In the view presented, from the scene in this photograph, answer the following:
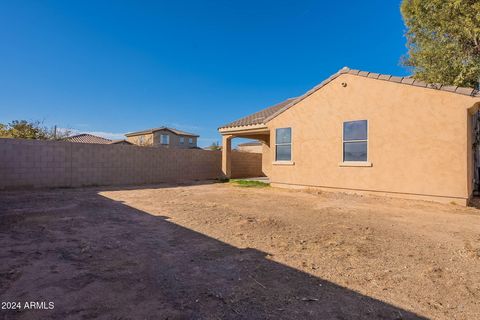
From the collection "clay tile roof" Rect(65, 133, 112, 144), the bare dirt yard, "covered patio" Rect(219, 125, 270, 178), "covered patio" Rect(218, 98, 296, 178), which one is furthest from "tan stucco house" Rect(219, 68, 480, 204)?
"clay tile roof" Rect(65, 133, 112, 144)

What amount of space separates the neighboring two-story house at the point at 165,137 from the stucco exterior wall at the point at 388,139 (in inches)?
1484

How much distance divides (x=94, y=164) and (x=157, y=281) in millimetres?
12984

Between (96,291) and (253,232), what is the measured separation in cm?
316

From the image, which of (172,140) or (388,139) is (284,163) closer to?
(388,139)

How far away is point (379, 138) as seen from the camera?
1034 centimetres

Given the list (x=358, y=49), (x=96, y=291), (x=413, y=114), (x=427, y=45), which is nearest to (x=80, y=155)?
(x=96, y=291)

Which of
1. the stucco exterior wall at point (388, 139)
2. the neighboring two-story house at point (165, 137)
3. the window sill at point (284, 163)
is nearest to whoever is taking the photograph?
the stucco exterior wall at point (388, 139)

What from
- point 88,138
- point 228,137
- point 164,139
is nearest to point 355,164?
point 228,137

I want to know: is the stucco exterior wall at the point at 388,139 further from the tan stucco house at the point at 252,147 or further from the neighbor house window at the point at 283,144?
the tan stucco house at the point at 252,147

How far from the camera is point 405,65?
1398cm

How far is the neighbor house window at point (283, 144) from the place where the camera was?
13414mm

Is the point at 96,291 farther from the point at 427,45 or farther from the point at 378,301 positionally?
the point at 427,45

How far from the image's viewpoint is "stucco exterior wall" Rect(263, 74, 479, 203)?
8742mm

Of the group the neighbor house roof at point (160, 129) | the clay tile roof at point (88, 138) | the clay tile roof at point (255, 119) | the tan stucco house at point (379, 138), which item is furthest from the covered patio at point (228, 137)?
the neighbor house roof at point (160, 129)
